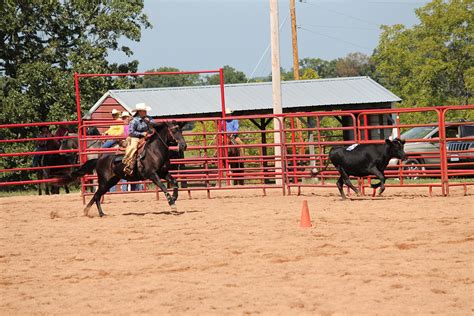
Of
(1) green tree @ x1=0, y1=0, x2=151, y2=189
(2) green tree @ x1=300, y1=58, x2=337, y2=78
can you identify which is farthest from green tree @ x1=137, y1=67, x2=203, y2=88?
(1) green tree @ x1=0, y1=0, x2=151, y2=189

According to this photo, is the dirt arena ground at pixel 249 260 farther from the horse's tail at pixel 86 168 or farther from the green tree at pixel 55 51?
the green tree at pixel 55 51

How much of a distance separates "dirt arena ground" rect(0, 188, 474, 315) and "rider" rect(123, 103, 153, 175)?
82 centimetres

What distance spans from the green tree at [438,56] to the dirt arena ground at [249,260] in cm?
3541

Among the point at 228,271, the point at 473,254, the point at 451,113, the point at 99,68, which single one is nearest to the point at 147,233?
the point at 228,271

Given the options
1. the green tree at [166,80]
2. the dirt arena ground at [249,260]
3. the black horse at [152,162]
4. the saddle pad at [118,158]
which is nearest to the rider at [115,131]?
the saddle pad at [118,158]

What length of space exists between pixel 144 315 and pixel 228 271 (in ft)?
6.34

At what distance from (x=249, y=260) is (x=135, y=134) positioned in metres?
5.92

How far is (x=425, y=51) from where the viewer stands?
51531 millimetres

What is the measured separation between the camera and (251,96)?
3294cm

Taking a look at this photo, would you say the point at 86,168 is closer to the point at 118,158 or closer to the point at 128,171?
the point at 118,158

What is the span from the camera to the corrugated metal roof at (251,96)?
31312 millimetres

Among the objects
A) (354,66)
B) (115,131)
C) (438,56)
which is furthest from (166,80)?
(115,131)

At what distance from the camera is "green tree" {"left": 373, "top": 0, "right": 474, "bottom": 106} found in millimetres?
49531

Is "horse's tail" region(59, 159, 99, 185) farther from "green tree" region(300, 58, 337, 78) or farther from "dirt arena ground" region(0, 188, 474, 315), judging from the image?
"green tree" region(300, 58, 337, 78)
